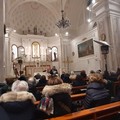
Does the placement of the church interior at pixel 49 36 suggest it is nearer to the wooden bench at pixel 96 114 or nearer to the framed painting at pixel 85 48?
the framed painting at pixel 85 48

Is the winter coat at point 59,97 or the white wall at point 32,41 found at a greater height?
the white wall at point 32,41

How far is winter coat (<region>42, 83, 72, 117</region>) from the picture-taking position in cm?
249

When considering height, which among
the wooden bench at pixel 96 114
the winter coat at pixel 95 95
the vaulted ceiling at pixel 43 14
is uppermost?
the vaulted ceiling at pixel 43 14

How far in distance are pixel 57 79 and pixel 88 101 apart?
846 mm

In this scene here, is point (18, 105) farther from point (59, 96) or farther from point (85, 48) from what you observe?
point (85, 48)

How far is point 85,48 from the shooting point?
15.6 metres

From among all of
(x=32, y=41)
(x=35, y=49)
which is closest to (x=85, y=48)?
(x=35, y=49)

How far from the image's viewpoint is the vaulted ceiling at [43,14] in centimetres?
1731

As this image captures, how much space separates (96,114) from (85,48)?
13.1m

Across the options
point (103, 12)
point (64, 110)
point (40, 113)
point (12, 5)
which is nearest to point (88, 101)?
point (64, 110)

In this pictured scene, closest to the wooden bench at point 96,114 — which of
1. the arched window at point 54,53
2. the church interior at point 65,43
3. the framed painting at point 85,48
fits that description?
the church interior at point 65,43

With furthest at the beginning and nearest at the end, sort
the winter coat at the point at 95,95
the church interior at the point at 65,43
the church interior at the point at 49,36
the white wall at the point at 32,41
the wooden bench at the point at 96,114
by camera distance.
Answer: the white wall at the point at 32,41, the church interior at the point at 49,36, the church interior at the point at 65,43, the winter coat at the point at 95,95, the wooden bench at the point at 96,114

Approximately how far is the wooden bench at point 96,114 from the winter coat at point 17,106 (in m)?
0.42

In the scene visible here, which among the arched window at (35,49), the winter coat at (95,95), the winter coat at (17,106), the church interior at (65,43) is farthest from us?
the arched window at (35,49)
